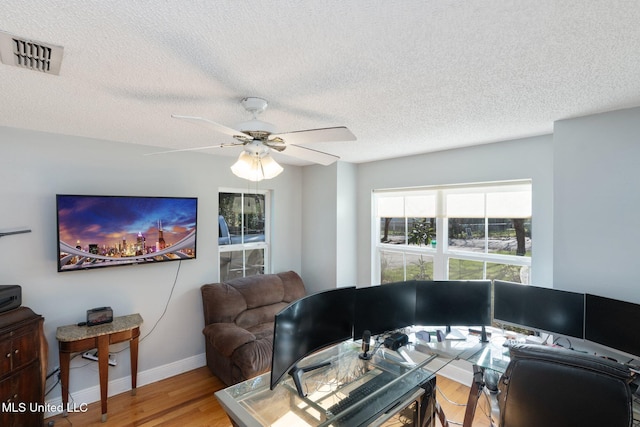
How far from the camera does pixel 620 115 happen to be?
205 cm

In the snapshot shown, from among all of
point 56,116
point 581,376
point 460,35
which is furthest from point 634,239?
point 56,116

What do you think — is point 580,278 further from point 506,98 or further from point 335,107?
point 335,107

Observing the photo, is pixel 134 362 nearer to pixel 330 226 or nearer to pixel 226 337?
pixel 226 337

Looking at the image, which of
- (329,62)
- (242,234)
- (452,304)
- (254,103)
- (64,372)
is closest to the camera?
(329,62)

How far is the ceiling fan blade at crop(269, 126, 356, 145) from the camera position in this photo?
158 centimetres

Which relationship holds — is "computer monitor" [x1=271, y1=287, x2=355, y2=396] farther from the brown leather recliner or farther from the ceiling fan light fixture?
the brown leather recliner

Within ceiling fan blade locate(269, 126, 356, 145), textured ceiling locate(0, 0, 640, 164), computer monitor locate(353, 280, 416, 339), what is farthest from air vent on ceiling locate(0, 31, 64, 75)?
computer monitor locate(353, 280, 416, 339)

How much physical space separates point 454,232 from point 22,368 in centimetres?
403

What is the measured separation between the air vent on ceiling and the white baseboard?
291 cm

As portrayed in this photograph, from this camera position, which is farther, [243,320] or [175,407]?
[243,320]

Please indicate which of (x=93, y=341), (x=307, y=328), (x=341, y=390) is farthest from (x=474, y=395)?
(x=93, y=341)

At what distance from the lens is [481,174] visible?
10.2ft

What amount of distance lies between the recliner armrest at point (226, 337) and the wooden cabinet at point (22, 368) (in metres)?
1.33

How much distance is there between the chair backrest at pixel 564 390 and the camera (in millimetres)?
1399
